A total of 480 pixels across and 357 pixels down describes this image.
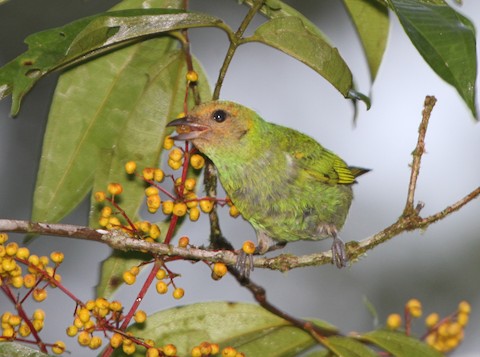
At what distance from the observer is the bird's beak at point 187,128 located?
2.87m

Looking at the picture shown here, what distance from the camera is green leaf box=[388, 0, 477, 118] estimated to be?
6.82ft

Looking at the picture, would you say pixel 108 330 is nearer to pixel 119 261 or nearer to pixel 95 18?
pixel 119 261

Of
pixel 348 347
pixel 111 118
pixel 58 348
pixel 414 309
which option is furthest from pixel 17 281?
pixel 414 309

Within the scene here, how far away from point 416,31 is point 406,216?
0.56 meters

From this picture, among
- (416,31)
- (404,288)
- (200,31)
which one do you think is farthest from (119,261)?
(200,31)

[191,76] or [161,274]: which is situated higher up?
[191,76]

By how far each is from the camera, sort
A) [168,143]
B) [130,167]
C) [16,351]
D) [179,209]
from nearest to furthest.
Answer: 1. [16,351]
2. [179,209]
3. [130,167]
4. [168,143]

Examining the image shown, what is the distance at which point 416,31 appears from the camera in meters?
2.15

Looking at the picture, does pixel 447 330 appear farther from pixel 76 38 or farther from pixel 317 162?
pixel 76 38

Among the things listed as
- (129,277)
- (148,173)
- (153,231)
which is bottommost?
(129,277)

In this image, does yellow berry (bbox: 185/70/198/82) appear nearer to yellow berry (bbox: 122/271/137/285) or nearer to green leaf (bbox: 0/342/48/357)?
yellow berry (bbox: 122/271/137/285)

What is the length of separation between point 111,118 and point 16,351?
1.12 meters

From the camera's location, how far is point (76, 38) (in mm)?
2223

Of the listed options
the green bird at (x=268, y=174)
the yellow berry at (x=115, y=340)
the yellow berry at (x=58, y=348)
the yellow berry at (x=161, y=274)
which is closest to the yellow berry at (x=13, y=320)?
the yellow berry at (x=58, y=348)
